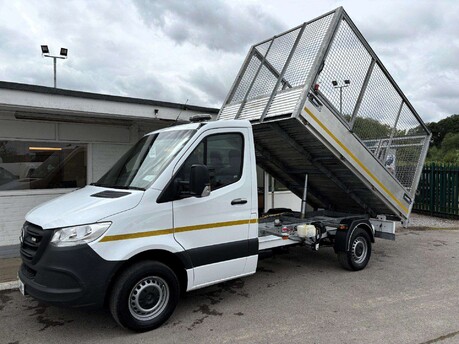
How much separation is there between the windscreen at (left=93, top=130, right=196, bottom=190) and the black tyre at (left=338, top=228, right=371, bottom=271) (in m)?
3.43

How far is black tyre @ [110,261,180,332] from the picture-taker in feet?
12.8

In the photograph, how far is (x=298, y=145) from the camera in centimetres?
604

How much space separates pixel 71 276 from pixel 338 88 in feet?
14.9

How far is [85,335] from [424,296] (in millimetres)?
4364

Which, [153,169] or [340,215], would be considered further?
[340,215]

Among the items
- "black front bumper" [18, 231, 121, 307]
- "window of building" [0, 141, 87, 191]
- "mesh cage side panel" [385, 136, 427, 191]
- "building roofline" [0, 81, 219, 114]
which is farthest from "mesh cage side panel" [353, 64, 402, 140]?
"window of building" [0, 141, 87, 191]

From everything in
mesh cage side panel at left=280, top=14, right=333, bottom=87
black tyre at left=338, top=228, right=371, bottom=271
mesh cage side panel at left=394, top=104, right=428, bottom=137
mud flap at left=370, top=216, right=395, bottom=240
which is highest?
mesh cage side panel at left=280, top=14, right=333, bottom=87

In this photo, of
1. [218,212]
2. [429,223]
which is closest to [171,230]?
[218,212]

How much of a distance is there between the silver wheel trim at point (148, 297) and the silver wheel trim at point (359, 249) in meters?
3.53

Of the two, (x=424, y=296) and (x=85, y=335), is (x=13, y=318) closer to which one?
(x=85, y=335)

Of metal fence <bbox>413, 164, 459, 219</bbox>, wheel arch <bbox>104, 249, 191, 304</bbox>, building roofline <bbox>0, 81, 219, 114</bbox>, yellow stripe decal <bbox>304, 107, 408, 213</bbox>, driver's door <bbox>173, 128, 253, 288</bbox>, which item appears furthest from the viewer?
metal fence <bbox>413, 164, 459, 219</bbox>

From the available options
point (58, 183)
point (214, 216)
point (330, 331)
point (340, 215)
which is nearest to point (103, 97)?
point (58, 183)

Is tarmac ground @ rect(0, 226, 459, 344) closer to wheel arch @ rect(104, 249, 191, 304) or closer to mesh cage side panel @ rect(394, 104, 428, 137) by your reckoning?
wheel arch @ rect(104, 249, 191, 304)

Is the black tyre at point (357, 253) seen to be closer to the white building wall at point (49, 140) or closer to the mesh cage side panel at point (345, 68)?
the mesh cage side panel at point (345, 68)
